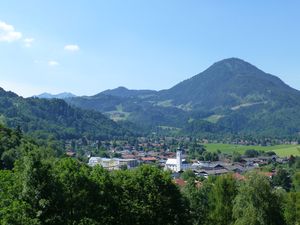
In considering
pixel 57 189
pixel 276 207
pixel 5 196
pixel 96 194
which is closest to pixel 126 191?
pixel 96 194

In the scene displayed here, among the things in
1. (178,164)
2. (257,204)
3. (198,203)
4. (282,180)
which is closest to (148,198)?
(257,204)

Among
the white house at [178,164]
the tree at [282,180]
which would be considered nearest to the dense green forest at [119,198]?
the tree at [282,180]

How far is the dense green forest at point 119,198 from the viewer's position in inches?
937

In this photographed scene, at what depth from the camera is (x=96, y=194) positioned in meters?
28.7

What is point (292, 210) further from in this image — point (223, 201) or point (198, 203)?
point (198, 203)

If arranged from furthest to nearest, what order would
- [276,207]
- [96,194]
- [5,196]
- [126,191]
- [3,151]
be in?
[3,151] < [276,207] < [126,191] < [96,194] < [5,196]

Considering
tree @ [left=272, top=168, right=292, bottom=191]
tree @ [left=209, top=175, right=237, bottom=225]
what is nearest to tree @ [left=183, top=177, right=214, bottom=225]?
tree @ [left=209, top=175, right=237, bottom=225]

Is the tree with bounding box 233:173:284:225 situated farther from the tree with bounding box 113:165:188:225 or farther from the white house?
the white house

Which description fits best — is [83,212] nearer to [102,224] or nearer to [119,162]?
[102,224]

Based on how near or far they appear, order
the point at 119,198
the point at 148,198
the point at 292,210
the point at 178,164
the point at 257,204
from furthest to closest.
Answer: the point at 178,164 < the point at 292,210 < the point at 257,204 < the point at 148,198 < the point at 119,198

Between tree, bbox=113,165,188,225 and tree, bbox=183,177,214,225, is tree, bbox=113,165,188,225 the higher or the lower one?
the higher one

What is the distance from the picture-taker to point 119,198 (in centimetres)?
3089

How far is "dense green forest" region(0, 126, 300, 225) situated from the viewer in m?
23.8

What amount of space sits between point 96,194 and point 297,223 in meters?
24.0
